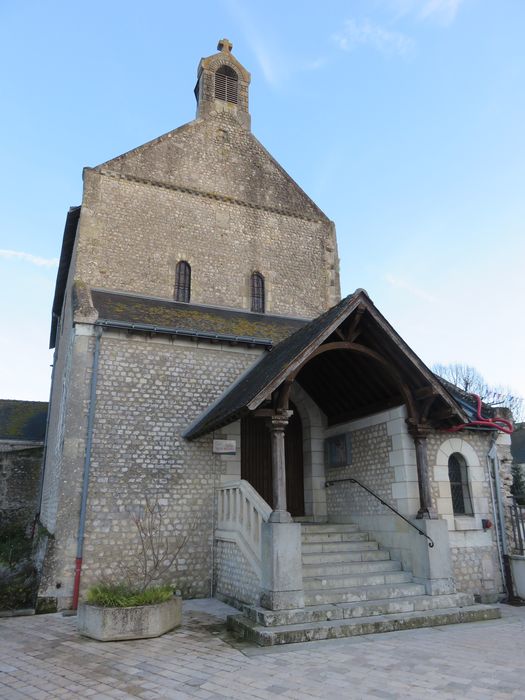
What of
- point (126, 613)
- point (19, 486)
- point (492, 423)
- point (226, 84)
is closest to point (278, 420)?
point (126, 613)

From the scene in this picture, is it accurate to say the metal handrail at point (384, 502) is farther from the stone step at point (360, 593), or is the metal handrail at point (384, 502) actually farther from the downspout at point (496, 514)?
the downspout at point (496, 514)

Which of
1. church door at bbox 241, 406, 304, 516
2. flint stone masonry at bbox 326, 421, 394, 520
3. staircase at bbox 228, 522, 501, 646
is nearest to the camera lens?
staircase at bbox 228, 522, 501, 646

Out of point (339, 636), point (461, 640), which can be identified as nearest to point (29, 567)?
point (339, 636)

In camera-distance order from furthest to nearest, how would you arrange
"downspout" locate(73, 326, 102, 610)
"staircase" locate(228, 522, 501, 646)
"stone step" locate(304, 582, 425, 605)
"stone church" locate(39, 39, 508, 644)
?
"downspout" locate(73, 326, 102, 610) → "stone church" locate(39, 39, 508, 644) → "stone step" locate(304, 582, 425, 605) → "staircase" locate(228, 522, 501, 646)

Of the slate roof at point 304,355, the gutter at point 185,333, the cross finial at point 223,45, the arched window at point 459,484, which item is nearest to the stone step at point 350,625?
the arched window at point 459,484

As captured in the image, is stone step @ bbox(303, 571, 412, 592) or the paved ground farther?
stone step @ bbox(303, 571, 412, 592)

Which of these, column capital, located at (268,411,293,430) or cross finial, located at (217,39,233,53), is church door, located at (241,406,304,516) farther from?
cross finial, located at (217,39,233,53)

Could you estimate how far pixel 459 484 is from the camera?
983cm

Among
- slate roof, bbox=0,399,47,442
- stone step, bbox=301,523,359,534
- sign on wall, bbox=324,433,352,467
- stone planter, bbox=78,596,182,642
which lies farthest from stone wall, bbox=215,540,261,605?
slate roof, bbox=0,399,47,442

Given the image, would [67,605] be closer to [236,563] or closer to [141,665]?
[236,563]

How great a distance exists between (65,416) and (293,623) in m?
5.97

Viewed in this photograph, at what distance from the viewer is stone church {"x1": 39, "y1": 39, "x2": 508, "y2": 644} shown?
782 cm

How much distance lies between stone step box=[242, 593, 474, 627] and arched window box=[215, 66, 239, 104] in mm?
14978

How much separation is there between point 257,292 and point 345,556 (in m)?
7.91
